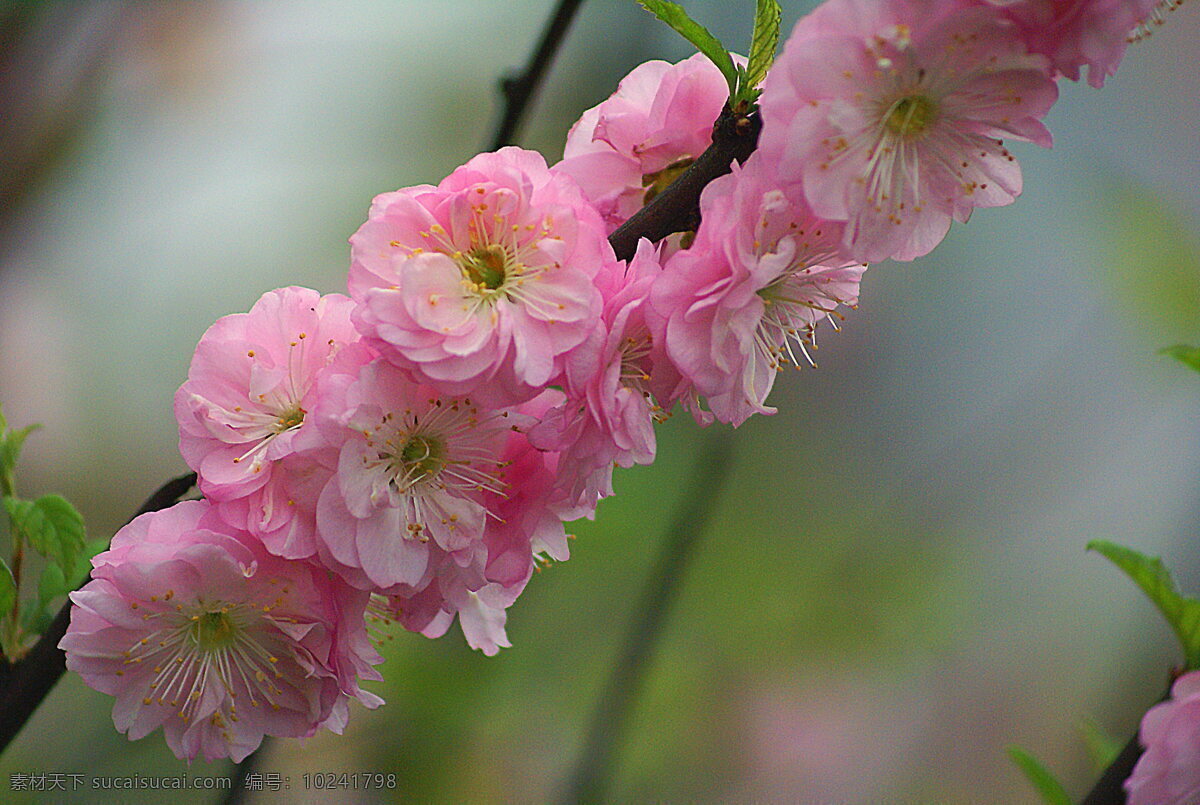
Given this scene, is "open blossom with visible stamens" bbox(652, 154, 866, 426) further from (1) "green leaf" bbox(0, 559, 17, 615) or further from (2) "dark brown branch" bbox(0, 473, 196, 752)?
(1) "green leaf" bbox(0, 559, 17, 615)

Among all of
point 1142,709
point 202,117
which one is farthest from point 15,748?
point 1142,709

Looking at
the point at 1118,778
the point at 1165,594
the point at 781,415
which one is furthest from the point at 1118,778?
the point at 781,415

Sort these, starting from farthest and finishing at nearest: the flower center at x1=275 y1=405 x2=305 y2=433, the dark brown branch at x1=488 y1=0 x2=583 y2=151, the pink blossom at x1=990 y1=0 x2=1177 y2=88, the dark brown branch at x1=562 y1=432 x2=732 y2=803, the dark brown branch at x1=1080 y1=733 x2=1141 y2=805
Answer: the dark brown branch at x1=562 y1=432 x2=732 y2=803, the dark brown branch at x1=488 y1=0 x2=583 y2=151, the dark brown branch at x1=1080 y1=733 x2=1141 y2=805, the flower center at x1=275 y1=405 x2=305 y2=433, the pink blossom at x1=990 y1=0 x2=1177 y2=88

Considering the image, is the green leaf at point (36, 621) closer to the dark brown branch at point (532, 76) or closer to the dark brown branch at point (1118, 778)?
the dark brown branch at point (532, 76)

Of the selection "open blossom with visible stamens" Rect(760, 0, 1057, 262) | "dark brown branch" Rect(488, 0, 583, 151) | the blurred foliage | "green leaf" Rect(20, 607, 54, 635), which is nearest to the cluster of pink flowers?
"open blossom with visible stamens" Rect(760, 0, 1057, 262)

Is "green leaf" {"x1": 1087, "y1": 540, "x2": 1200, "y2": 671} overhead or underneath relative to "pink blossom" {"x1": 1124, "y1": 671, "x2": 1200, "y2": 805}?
overhead

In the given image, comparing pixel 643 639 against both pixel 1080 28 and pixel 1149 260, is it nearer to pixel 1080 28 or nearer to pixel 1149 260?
pixel 1080 28

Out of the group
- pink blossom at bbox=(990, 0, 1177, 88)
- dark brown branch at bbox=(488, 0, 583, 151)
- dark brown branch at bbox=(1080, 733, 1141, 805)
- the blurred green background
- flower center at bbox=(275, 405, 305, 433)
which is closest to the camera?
pink blossom at bbox=(990, 0, 1177, 88)

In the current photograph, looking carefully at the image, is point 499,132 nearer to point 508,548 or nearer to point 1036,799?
point 508,548

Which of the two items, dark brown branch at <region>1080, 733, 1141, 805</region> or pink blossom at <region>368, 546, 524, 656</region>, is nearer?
pink blossom at <region>368, 546, 524, 656</region>

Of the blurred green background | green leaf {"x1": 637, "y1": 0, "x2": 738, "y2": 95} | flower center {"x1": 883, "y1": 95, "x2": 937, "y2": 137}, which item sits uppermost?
flower center {"x1": 883, "y1": 95, "x2": 937, "y2": 137}
